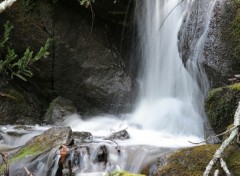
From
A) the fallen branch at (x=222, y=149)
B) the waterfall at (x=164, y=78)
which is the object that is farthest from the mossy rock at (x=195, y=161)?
the waterfall at (x=164, y=78)

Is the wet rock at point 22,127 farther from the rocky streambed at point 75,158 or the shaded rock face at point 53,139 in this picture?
the shaded rock face at point 53,139

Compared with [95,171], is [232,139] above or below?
above

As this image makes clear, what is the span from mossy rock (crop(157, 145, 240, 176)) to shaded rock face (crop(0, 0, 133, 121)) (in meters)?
5.32

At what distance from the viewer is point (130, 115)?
934 cm

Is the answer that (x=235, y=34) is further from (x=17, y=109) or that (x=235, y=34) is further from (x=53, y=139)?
(x=17, y=109)

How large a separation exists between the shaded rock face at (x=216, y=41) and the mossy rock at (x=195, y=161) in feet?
7.47

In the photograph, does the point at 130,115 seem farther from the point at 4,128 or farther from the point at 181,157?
the point at 181,157

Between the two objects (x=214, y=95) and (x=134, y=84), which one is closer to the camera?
(x=214, y=95)

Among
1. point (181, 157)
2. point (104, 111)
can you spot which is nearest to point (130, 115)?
point (104, 111)

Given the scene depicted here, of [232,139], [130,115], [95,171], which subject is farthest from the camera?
[130,115]

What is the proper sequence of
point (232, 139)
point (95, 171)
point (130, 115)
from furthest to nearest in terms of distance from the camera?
point (130, 115) → point (95, 171) → point (232, 139)

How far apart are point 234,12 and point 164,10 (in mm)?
3405

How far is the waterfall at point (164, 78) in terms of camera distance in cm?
829

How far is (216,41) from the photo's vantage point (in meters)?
6.26
